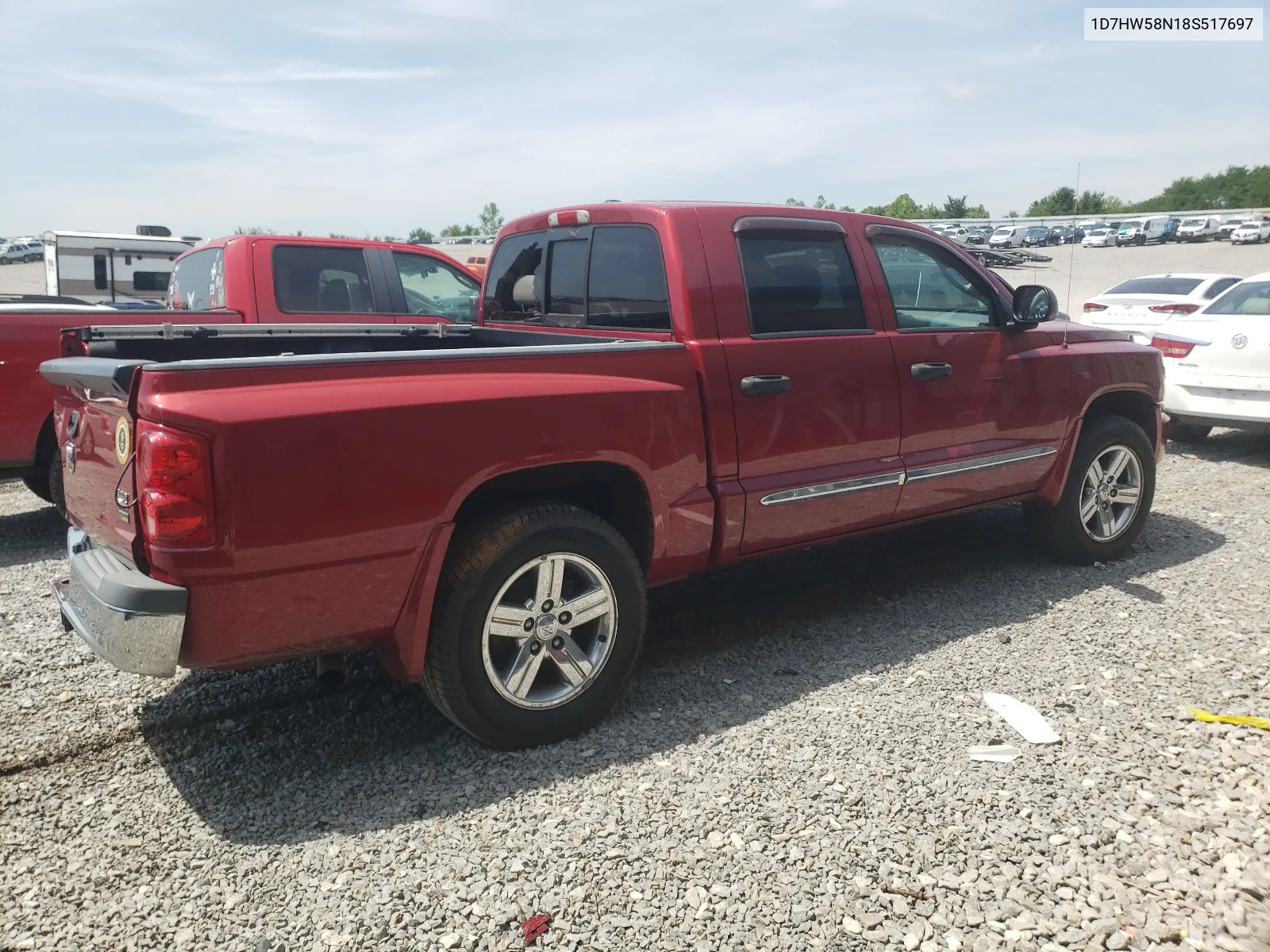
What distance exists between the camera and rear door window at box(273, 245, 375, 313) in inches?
291

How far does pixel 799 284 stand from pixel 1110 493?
8.45 feet

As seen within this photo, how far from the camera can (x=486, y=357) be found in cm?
327

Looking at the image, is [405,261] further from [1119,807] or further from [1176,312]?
[1176,312]

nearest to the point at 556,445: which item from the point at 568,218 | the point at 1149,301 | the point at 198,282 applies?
the point at 568,218

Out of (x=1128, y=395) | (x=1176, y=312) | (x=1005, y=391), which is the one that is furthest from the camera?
(x=1176, y=312)

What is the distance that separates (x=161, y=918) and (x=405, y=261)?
6.11 m

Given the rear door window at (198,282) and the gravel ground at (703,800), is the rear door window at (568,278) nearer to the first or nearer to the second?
the gravel ground at (703,800)

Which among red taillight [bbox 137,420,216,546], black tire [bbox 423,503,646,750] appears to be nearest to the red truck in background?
red taillight [bbox 137,420,216,546]

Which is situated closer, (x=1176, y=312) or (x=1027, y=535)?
(x=1027, y=535)

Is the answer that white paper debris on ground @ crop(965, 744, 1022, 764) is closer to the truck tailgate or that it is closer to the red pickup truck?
the red pickup truck

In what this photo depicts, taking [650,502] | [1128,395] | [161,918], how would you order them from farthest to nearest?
[1128,395] → [650,502] → [161,918]

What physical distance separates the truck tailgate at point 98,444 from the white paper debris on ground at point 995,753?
2.82 meters

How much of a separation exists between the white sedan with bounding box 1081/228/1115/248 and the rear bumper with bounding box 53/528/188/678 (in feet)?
194

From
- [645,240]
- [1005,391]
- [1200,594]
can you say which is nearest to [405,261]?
[645,240]
